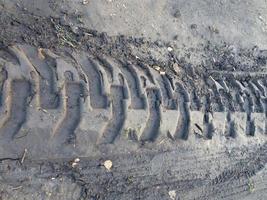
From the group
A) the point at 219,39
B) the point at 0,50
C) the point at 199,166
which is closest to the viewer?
the point at 0,50

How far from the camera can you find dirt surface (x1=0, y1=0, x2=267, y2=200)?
9.61ft

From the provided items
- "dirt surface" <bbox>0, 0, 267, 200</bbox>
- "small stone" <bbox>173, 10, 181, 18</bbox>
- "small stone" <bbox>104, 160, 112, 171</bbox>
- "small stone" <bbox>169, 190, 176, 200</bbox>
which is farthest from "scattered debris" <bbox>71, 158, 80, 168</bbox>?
"small stone" <bbox>173, 10, 181, 18</bbox>

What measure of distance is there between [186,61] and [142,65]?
515 mm

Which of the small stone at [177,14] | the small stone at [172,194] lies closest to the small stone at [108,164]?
the small stone at [172,194]

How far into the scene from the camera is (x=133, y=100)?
3305 mm

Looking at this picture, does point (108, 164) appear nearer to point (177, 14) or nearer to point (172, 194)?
point (172, 194)

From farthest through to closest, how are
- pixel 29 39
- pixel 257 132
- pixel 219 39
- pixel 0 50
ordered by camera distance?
pixel 219 39 → pixel 257 132 → pixel 29 39 → pixel 0 50

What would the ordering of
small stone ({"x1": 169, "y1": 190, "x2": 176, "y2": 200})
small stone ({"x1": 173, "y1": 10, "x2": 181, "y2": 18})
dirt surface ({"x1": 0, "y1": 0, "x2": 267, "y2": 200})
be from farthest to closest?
small stone ({"x1": 173, "y1": 10, "x2": 181, "y2": 18}), small stone ({"x1": 169, "y1": 190, "x2": 176, "y2": 200}), dirt surface ({"x1": 0, "y1": 0, "x2": 267, "y2": 200})

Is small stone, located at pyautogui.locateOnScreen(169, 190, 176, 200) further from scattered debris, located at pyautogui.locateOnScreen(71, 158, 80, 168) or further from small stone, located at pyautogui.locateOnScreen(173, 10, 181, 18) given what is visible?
small stone, located at pyautogui.locateOnScreen(173, 10, 181, 18)

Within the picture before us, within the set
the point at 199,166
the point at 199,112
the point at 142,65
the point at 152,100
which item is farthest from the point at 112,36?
the point at 199,166

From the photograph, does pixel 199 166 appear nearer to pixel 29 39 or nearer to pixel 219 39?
pixel 219 39

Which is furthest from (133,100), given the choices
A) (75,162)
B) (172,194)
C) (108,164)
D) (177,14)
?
(177,14)

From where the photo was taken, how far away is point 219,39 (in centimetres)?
425

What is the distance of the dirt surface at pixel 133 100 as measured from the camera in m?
2.93
